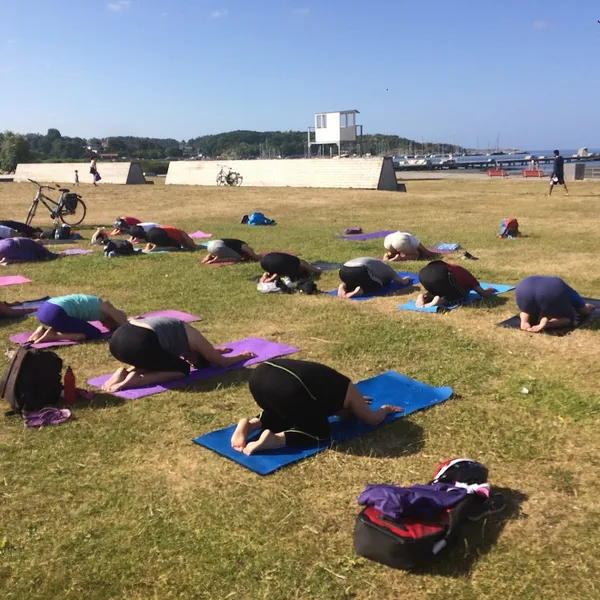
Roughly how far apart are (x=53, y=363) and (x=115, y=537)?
80.1 inches

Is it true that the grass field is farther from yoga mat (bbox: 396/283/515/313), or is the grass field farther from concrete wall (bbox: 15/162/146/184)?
concrete wall (bbox: 15/162/146/184)

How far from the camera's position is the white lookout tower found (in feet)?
166

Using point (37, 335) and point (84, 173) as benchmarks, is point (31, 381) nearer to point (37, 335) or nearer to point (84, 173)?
point (37, 335)

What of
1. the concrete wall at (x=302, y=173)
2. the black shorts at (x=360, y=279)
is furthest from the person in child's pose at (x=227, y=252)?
the concrete wall at (x=302, y=173)

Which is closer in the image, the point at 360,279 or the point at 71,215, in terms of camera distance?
the point at 360,279

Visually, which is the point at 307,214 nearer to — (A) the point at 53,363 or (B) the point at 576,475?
(A) the point at 53,363

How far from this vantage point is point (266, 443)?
3.97 m

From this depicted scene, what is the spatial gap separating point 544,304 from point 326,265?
4617 millimetres

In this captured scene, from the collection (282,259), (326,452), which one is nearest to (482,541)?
(326,452)

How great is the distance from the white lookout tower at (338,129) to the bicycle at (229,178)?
68.1 ft

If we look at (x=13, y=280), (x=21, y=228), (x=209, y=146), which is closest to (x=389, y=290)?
(x=13, y=280)

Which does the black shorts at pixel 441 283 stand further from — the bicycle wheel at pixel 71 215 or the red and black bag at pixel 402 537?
the bicycle wheel at pixel 71 215

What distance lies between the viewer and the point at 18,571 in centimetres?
292

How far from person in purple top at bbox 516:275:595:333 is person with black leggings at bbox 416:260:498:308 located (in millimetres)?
1042
